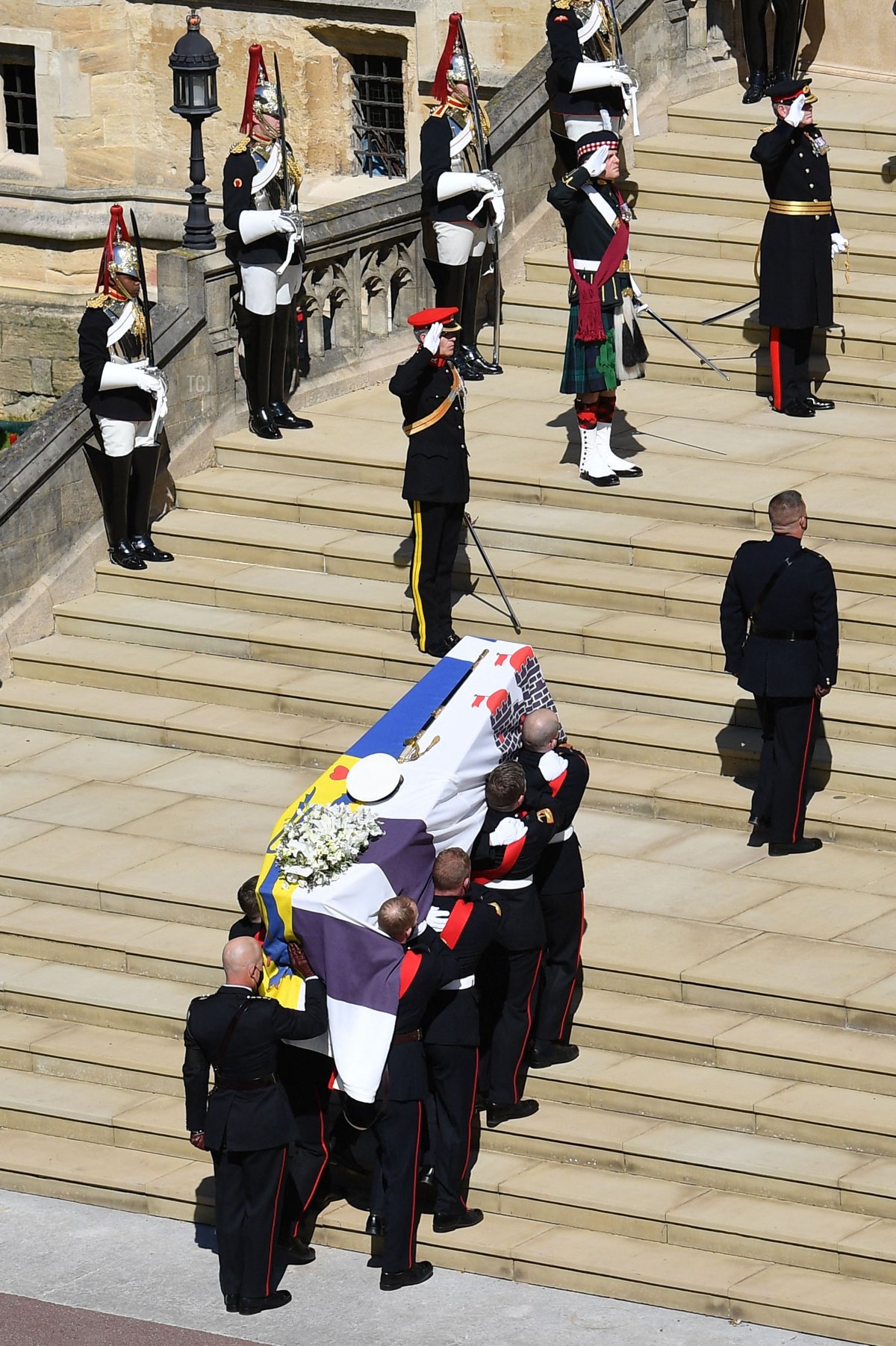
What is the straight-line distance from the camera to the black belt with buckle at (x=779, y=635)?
515 inches

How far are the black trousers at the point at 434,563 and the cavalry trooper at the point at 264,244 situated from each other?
267cm

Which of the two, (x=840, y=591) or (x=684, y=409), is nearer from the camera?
(x=840, y=591)

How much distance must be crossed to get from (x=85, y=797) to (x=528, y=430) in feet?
13.6

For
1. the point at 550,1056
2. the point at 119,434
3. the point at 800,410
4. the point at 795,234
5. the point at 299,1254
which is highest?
the point at 795,234

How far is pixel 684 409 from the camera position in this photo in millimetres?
17531

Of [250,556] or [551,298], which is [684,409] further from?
[250,556]

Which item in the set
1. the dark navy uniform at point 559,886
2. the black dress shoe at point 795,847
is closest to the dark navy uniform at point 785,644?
the black dress shoe at point 795,847

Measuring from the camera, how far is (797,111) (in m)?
16.9

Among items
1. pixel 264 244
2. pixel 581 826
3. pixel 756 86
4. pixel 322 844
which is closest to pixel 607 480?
pixel 264 244

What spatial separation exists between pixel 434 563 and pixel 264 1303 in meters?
4.99

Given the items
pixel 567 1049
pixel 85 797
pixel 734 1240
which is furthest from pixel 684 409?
pixel 734 1240

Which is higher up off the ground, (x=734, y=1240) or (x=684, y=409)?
(x=684, y=409)

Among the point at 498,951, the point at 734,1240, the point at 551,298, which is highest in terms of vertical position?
the point at 551,298

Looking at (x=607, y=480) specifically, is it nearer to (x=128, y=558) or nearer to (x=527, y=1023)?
(x=128, y=558)
